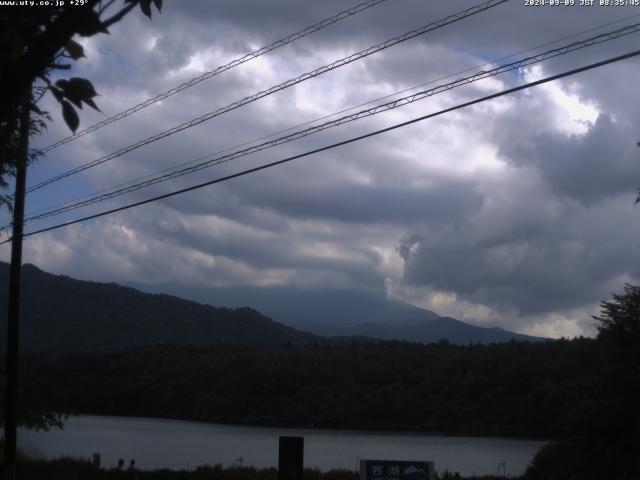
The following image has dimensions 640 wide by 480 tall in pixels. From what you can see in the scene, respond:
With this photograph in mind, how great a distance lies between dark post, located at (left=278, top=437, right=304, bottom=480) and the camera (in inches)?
539

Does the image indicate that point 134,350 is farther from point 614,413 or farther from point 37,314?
point 614,413

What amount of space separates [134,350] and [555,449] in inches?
2035

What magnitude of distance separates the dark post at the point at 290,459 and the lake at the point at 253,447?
814 inches

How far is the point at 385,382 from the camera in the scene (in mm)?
60281

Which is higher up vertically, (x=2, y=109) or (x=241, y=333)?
(x=241, y=333)

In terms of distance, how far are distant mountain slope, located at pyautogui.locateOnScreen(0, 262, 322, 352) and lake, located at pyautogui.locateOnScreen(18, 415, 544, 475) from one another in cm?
3332

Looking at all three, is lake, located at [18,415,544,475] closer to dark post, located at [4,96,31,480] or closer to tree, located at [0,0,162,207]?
dark post, located at [4,96,31,480]

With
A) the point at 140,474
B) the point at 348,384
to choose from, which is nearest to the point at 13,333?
the point at 140,474

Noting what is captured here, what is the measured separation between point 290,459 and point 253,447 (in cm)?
3277

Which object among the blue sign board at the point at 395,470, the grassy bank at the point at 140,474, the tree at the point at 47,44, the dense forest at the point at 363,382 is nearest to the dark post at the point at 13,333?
the grassy bank at the point at 140,474

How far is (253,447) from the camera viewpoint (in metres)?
45.5

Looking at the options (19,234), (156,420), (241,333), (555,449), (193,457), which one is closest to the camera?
(19,234)

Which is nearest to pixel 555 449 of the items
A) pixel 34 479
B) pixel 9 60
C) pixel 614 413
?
pixel 614 413

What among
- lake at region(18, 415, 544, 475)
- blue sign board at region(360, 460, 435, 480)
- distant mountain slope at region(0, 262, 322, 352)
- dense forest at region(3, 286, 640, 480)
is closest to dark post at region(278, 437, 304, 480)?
blue sign board at region(360, 460, 435, 480)
